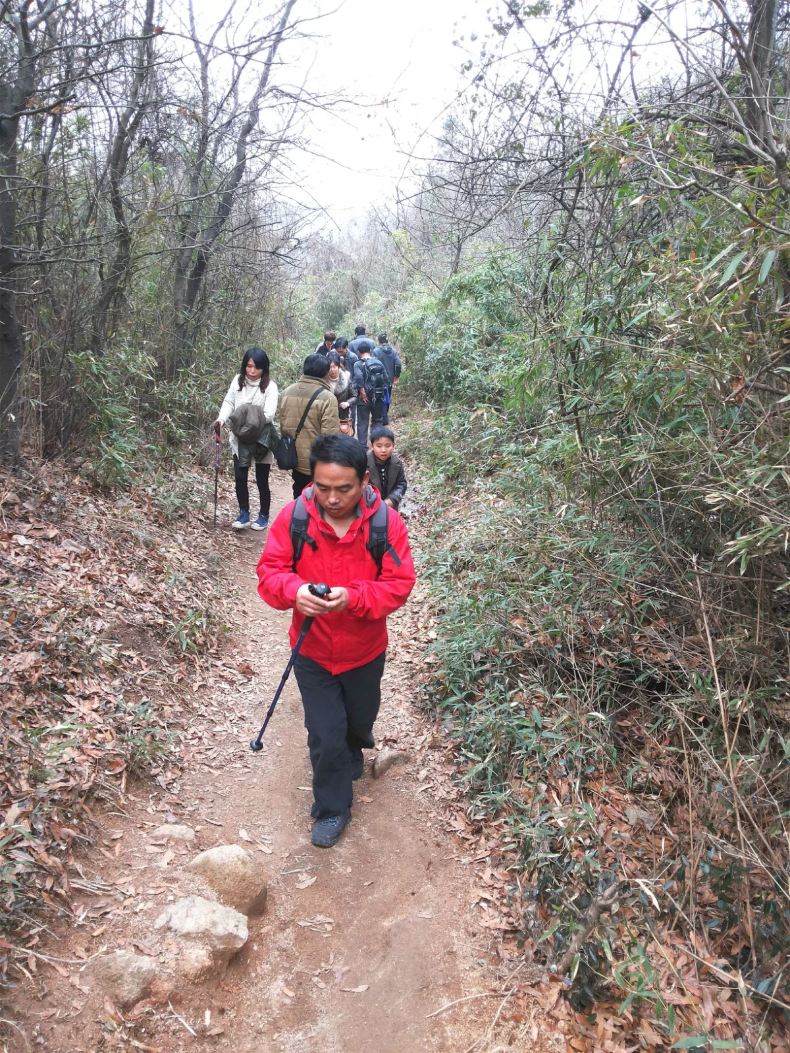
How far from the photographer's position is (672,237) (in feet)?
11.8

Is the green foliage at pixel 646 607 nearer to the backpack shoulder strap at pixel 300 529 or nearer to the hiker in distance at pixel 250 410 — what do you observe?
the backpack shoulder strap at pixel 300 529

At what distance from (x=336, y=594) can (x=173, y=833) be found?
64.0 inches

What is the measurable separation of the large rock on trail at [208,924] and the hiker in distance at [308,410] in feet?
14.1

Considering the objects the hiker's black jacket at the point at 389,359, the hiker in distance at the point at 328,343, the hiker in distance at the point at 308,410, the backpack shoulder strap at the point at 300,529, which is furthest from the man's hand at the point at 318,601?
the hiker in distance at the point at 328,343

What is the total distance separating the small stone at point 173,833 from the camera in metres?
3.30

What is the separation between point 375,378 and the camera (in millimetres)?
11641

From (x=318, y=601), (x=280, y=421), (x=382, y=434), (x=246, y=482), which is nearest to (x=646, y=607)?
(x=318, y=601)

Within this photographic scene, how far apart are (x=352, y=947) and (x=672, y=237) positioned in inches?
158

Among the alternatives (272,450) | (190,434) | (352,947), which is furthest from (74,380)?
(352,947)

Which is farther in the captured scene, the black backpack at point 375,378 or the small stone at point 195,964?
the black backpack at point 375,378

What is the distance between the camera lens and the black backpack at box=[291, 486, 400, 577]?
307 centimetres

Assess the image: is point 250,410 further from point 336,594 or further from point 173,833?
point 173,833

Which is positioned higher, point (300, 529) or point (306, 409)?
point (306, 409)

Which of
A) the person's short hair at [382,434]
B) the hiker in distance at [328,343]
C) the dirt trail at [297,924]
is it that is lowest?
the dirt trail at [297,924]
